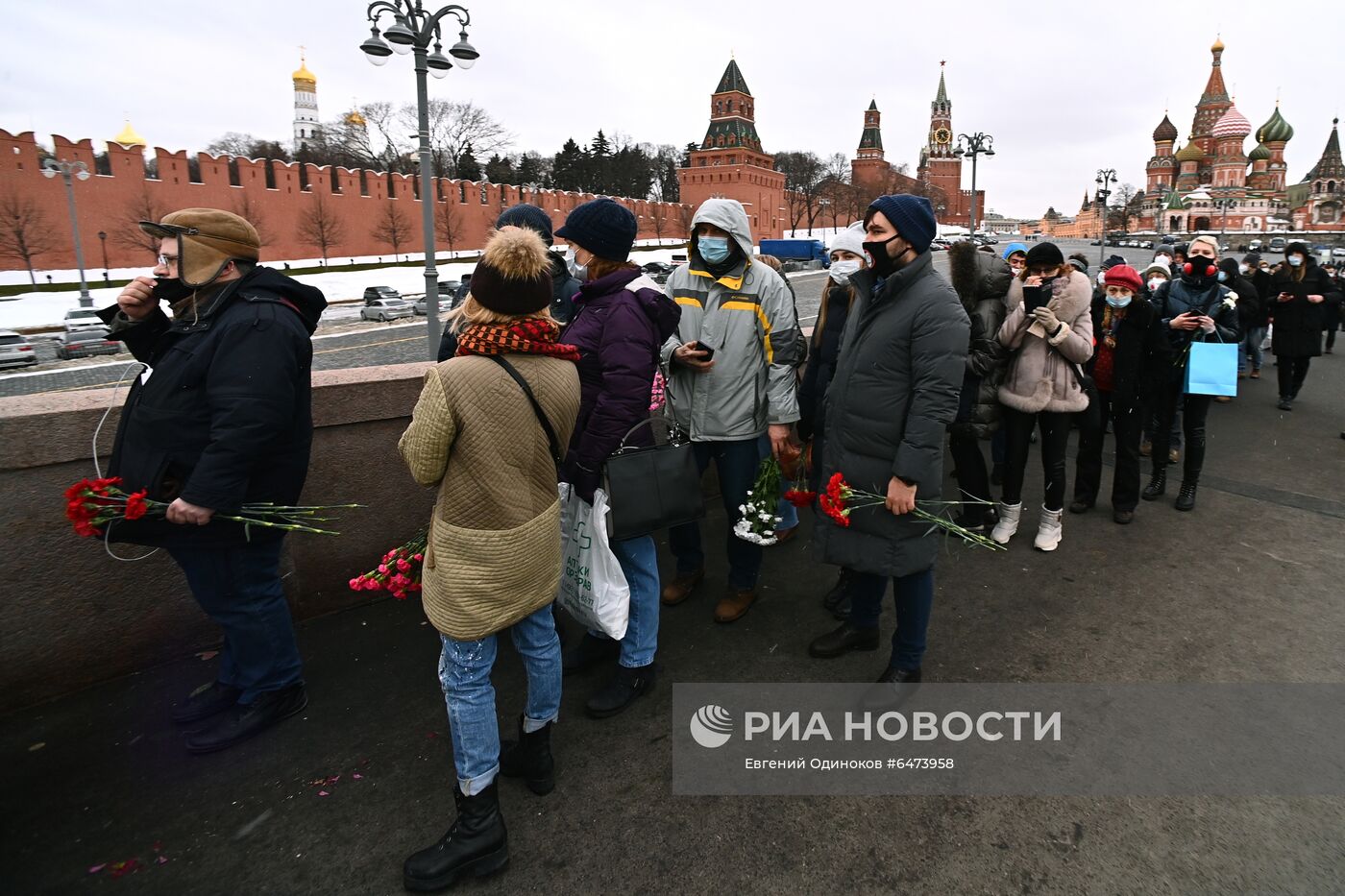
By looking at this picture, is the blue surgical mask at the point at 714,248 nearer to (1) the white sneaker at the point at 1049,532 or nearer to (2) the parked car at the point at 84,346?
(1) the white sneaker at the point at 1049,532

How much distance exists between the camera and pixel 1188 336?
18.1 ft

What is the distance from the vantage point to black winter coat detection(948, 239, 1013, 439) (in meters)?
4.56

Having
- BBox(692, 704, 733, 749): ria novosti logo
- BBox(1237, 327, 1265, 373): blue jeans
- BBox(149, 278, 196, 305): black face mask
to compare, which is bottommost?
BBox(692, 704, 733, 749): ria novosti logo

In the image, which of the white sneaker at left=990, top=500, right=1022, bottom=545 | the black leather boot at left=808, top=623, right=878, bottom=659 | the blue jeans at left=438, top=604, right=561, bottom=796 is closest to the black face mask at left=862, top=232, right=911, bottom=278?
the black leather boot at left=808, top=623, right=878, bottom=659

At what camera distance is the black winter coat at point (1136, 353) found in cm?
506

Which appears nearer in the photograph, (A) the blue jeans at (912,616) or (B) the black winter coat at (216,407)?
(B) the black winter coat at (216,407)

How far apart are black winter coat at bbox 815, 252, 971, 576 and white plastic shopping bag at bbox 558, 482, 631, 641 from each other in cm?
88

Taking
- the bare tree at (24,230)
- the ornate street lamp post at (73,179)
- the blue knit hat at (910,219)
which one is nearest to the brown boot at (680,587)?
the blue knit hat at (910,219)

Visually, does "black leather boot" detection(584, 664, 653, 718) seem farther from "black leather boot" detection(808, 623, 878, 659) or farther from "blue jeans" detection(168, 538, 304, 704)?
"blue jeans" detection(168, 538, 304, 704)

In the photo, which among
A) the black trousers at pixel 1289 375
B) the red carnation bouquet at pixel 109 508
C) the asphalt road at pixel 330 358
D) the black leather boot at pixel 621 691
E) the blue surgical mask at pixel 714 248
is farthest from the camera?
the asphalt road at pixel 330 358

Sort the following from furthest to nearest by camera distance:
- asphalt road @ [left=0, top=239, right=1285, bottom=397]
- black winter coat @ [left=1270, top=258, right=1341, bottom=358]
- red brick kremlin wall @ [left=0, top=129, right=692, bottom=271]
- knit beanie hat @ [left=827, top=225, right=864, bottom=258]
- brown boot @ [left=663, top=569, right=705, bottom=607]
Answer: red brick kremlin wall @ [left=0, top=129, right=692, bottom=271] < asphalt road @ [left=0, top=239, right=1285, bottom=397] < black winter coat @ [left=1270, top=258, right=1341, bottom=358] < knit beanie hat @ [left=827, top=225, right=864, bottom=258] < brown boot @ [left=663, top=569, right=705, bottom=607]

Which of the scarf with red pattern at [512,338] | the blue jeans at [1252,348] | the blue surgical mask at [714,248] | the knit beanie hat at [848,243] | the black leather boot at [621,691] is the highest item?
the knit beanie hat at [848,243]

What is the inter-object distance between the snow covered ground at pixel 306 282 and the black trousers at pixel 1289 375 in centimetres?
1951

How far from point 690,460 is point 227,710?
2.11 metres
